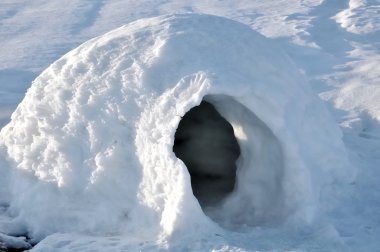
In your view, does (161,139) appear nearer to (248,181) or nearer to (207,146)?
(248,181)

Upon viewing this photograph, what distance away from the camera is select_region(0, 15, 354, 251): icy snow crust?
4.11 metres

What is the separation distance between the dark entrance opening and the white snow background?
1.06 m

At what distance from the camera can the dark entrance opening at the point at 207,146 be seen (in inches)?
215

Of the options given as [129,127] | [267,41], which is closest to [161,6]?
[267,41]

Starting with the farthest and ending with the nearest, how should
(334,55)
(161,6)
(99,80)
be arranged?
(161,6)
(334,55)
(99,80)

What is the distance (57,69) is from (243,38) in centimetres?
171

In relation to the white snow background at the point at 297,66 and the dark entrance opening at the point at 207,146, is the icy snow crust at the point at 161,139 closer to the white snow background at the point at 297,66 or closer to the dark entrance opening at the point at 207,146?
the white snow background at the point at 297,66

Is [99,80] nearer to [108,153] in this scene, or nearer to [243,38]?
[108,153]

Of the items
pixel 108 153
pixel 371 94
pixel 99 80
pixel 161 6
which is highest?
pixel 99 80

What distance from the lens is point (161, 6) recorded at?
12617 millimetres

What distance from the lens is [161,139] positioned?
160 inches

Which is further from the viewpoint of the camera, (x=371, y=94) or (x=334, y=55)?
(x=334, y=55)

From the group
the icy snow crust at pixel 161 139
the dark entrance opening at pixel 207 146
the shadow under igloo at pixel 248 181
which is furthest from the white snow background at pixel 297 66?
the dark entrance opening at pixel 207 146

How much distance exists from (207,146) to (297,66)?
10.5ft
